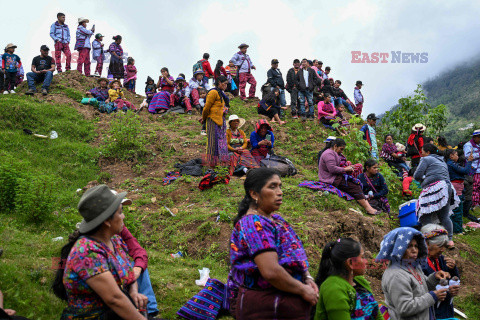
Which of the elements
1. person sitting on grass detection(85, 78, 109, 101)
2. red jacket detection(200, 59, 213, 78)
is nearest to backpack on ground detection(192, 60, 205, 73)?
red jacket detection(200, 59, 213, 78)

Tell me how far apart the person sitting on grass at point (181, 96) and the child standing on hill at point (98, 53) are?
371 cm

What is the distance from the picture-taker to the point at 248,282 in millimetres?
2930

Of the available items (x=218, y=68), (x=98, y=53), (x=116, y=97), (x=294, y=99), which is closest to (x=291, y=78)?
(x=294, y=99)

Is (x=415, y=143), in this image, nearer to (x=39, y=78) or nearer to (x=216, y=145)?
(x=216, y=145)

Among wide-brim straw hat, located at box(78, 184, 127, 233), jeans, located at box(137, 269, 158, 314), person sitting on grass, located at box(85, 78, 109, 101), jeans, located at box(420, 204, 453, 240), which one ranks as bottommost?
jeans, located at box(137, 269, 158, 314)

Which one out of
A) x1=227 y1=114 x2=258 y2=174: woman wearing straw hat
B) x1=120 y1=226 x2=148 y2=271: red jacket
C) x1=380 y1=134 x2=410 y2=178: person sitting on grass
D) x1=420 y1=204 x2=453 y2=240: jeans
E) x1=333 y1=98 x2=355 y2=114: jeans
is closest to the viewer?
x1=120 y1=226 x2=148 y2=271: red jacket

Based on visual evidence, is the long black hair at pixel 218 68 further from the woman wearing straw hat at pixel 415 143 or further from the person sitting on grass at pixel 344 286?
the person sitting on grass at pixel 344 286

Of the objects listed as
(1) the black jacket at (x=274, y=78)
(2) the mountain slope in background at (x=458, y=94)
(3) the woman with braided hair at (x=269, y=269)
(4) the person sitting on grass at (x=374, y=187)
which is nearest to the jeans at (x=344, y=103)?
(1) the black jacket at (x=274, y=78)

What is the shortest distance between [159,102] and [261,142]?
6769mm

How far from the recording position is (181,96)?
1547 centimetres

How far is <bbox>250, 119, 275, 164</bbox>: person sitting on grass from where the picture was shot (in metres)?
9.79

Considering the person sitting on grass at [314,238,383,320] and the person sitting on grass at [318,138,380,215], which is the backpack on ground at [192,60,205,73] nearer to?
the person sitting on grass at [318,138,380,215]

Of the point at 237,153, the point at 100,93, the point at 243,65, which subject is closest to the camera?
the point at 237,153

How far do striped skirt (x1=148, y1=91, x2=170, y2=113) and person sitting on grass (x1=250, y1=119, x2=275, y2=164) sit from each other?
20.9 feet
